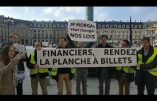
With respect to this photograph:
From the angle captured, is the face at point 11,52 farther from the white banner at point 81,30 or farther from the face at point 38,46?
the white banner at point 81,30

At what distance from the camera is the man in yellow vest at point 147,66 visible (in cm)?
805

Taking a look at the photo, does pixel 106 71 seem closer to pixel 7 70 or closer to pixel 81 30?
pixel 81 30

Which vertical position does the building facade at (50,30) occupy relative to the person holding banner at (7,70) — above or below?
above

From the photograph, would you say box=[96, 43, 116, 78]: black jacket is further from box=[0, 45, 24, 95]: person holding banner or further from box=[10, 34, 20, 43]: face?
box=[0, 45, 24, 95]: person holding banner

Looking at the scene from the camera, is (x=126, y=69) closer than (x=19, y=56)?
No

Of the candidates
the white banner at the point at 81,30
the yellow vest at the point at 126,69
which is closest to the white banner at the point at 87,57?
the yellow vest at the point at 126,69

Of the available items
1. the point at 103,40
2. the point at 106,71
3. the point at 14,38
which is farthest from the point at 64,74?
the point at 14,38

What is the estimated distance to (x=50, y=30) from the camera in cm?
886

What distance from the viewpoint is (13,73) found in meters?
7.44

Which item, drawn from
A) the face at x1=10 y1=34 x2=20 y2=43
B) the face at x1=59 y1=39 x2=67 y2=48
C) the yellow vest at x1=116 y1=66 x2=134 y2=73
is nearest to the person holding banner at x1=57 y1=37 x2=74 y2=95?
the face at x1=59 y1=39 x2=67 y2=48

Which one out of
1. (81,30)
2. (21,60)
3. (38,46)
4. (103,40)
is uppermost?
(81,30)

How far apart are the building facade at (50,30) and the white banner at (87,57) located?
431 mm

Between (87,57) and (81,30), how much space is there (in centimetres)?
63

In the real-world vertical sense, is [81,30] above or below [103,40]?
above
